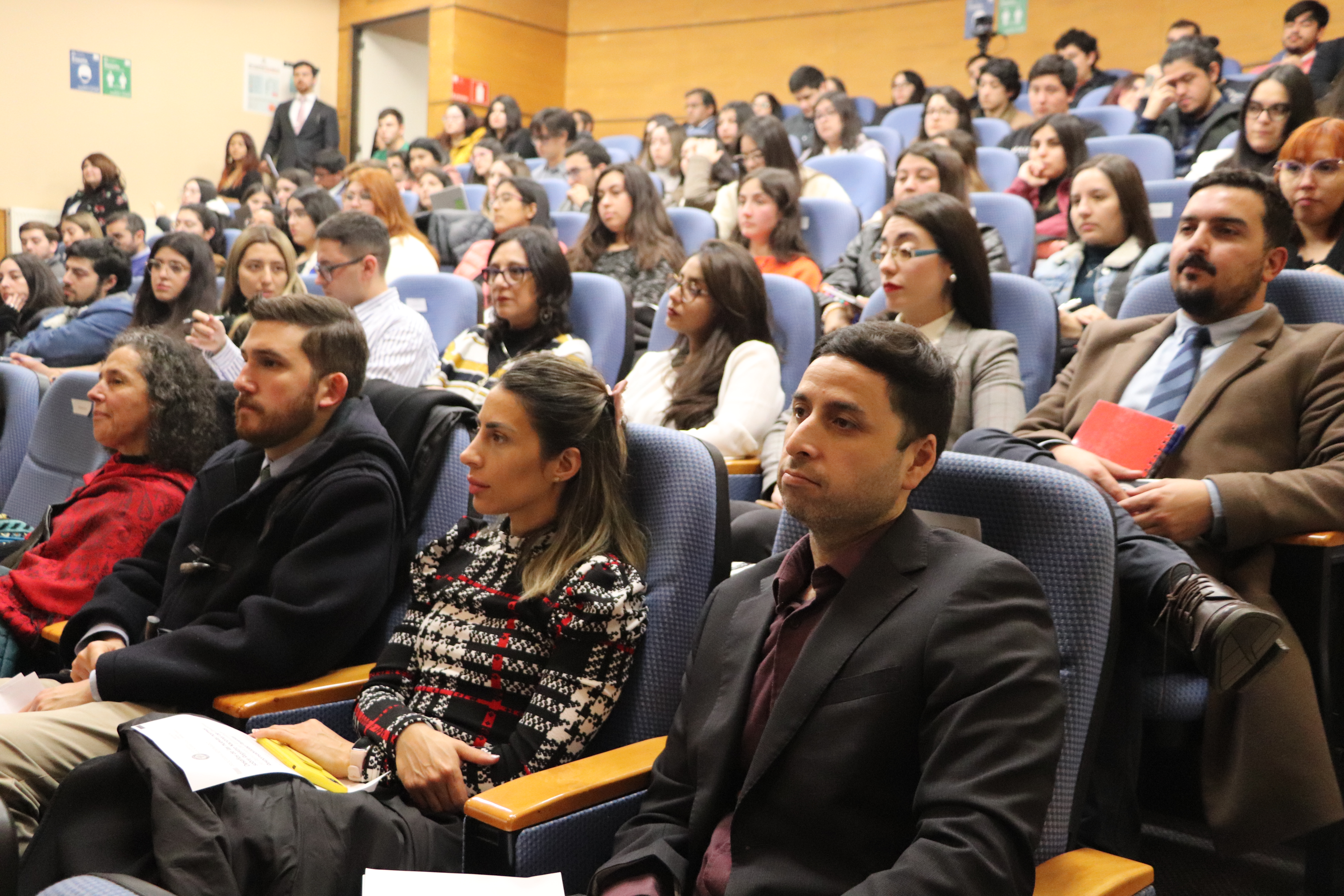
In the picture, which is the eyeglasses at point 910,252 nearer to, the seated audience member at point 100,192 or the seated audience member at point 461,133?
the seated audience member at point 461,133

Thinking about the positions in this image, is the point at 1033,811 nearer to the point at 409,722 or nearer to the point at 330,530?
the point at 409,722

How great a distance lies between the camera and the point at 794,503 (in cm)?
123

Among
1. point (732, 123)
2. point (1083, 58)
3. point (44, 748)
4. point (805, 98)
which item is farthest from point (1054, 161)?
point (44, 748)

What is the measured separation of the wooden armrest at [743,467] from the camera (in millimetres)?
2529

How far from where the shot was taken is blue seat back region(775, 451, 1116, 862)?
1.20 m

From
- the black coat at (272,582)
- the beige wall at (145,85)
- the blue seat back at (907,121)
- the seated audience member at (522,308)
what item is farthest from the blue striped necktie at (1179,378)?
the beige wall at (145,85)

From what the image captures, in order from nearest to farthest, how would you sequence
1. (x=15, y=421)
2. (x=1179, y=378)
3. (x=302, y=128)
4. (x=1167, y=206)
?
(x=1179, y=378), (x=15, y=421), (x=1167, y=206), (x=302, y=128)

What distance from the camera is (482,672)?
1549mm

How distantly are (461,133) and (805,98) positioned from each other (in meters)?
2.60

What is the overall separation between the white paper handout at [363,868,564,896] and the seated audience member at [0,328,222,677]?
46.4 inches

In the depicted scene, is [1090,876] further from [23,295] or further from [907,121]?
[907,121]

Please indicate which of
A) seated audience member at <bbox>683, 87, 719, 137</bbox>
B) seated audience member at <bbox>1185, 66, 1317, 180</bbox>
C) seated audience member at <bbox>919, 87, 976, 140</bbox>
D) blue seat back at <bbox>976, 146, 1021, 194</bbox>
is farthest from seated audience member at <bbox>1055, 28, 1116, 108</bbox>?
seated audience member at <bbox>1185, 66, 1317, 180</bbox>

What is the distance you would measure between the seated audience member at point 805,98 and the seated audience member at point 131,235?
139 inches

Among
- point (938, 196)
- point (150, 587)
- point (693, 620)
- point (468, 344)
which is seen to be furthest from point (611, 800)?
point (468, 344)
